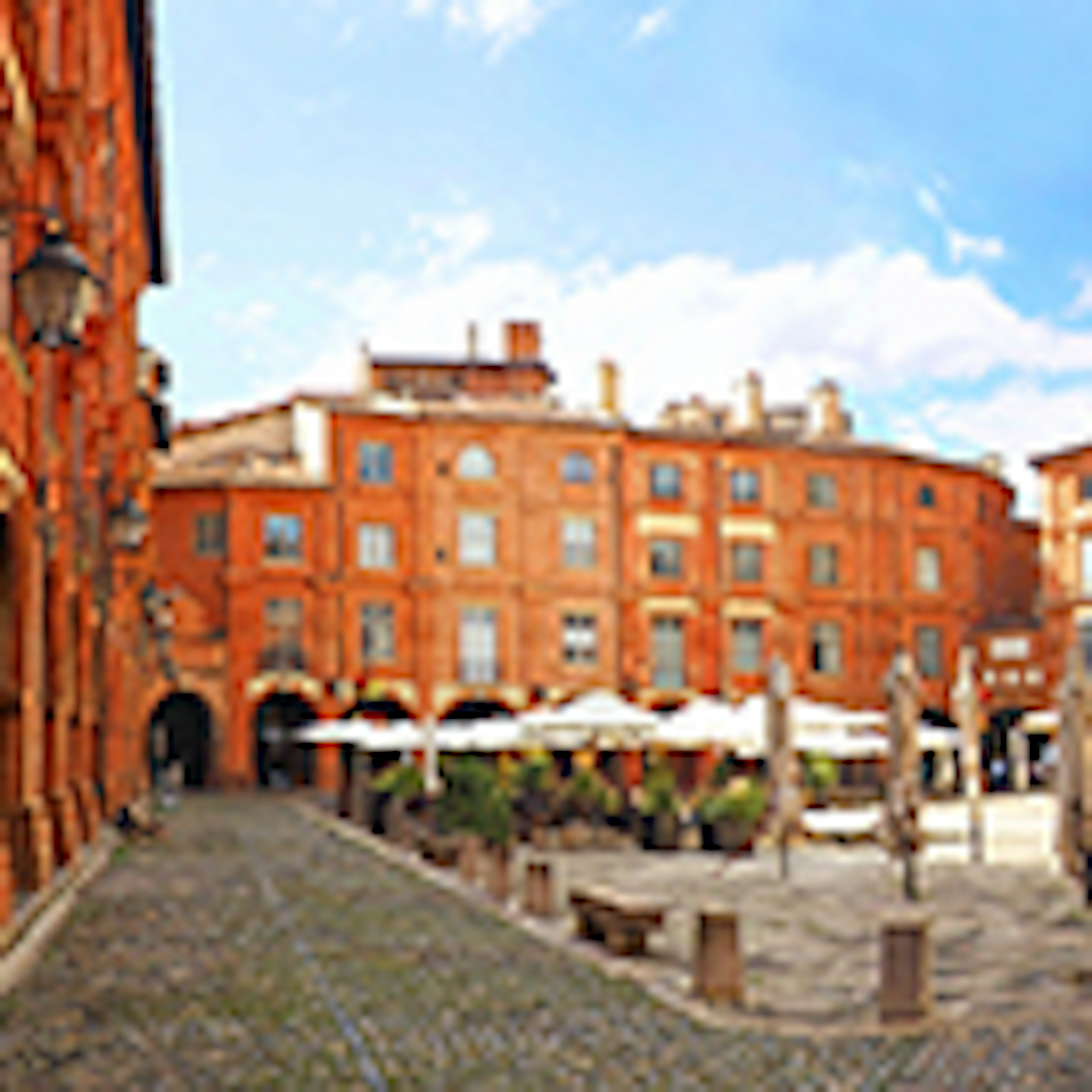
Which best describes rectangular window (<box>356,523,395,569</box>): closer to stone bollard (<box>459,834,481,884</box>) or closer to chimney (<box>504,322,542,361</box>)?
chimney (<box>504,322,542,361</box>)

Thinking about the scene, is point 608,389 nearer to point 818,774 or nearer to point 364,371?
point 364,371

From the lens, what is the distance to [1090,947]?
41.0 ft

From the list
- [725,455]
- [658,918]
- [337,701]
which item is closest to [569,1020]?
[658,918]

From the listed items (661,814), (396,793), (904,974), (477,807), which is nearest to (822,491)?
(396,793)

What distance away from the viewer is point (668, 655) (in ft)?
149

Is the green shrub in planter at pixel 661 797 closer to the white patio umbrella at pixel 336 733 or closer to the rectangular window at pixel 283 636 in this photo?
the white patio umbrella at pixel 336 733

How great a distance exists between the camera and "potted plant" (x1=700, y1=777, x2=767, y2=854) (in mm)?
22156

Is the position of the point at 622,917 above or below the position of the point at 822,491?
below

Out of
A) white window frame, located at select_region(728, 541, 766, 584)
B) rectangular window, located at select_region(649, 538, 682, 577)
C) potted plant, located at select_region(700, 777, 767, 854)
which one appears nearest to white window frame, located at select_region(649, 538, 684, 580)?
rectangular window, located at select_region(649, 538, 682, 577)

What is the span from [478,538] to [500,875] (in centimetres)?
2938

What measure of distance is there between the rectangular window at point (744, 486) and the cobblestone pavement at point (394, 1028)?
113ft

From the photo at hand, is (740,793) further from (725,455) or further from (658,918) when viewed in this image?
(725,455)

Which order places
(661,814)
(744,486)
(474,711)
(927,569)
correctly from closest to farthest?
(661,814)
(474,711)
(744,486)
(927,569)

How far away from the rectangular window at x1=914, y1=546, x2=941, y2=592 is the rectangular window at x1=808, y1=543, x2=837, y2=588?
9.73ft
